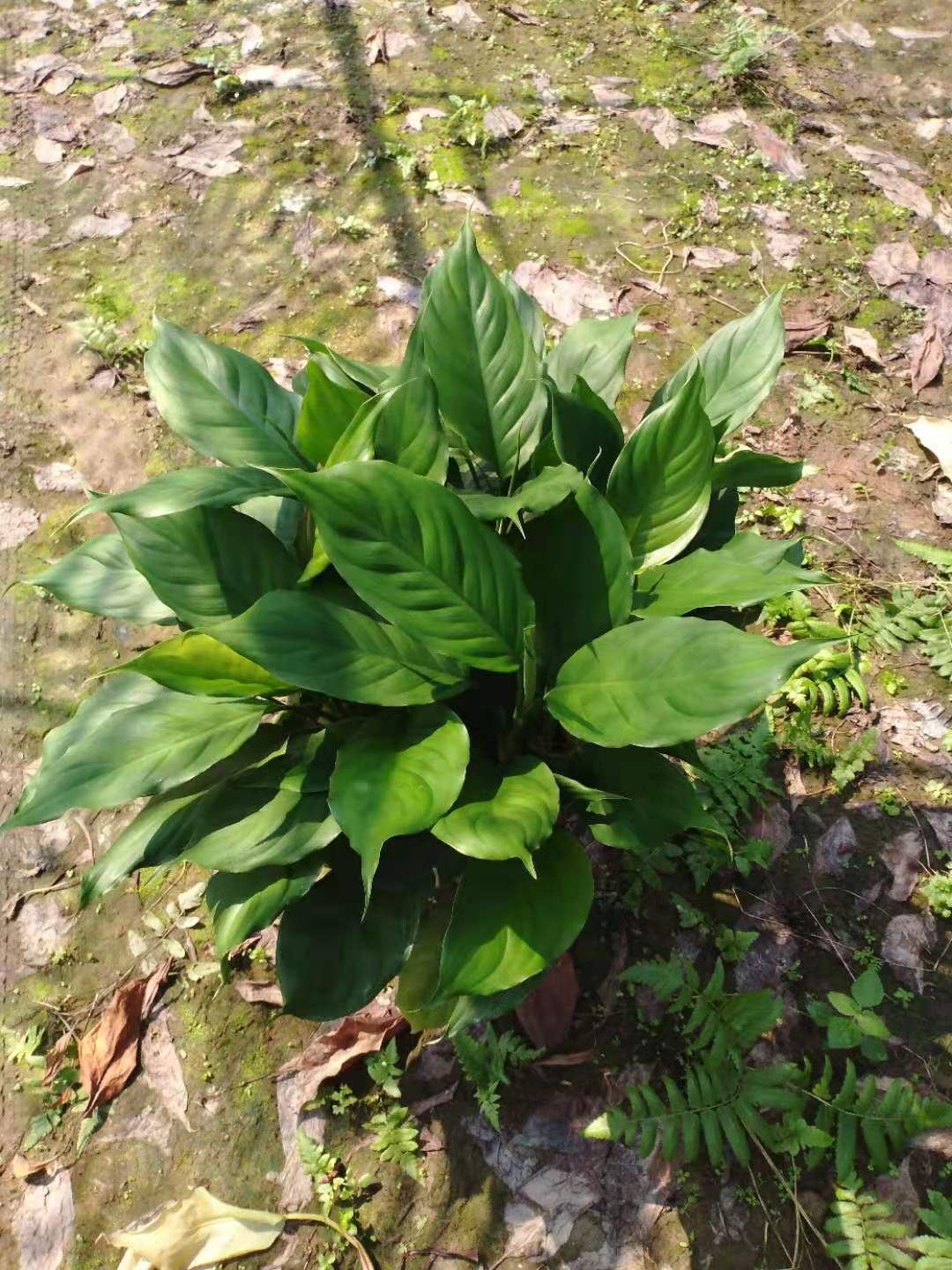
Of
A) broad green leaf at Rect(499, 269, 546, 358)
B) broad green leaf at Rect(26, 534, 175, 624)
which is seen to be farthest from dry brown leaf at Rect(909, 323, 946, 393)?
broad green leaf at Rect(26, 534, 175, 624)

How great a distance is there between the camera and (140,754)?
4.38ft

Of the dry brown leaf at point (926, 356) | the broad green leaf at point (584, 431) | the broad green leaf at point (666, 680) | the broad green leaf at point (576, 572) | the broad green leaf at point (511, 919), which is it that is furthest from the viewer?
the dry brown leaf at point (926, 356)

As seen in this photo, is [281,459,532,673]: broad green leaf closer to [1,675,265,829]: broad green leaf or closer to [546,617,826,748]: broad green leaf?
[546,617,826,748]: broad green leaf

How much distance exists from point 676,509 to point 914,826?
3.70 feet

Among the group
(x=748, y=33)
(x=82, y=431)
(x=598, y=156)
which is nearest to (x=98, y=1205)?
(x=82, y=431)

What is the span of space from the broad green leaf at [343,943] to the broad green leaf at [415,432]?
2.08 ft

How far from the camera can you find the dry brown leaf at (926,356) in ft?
9.39

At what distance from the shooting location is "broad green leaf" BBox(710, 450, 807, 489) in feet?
5.13

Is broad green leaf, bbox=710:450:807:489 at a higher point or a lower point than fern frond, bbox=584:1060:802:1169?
higher

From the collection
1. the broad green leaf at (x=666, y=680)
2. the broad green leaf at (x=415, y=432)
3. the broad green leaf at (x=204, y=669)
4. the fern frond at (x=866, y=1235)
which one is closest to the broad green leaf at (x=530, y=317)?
the broad green leaf at (x=415, y=432)

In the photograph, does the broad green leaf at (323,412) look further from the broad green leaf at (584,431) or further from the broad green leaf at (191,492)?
the broad green leaf at (584,431)

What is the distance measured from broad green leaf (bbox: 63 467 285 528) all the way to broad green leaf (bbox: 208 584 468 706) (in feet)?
0.68

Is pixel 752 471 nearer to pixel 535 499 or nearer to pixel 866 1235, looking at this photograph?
pixel 535 499

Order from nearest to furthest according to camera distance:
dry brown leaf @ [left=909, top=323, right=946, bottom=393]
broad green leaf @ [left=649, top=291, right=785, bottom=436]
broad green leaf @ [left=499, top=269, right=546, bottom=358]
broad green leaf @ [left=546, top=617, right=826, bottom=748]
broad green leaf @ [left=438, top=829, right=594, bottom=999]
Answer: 1. broad green leaf @ [left=546, top=617, right=826, bottom=748]
2. broad green leaf @ [left=438, top=829, right=594, bottom=999]
3. broad green leaf @ [left=649, top=291, right=785, bottom=436]
4. broad green leaf @ [left=499, top=269, right=546, bottom=358]
5. dry brown leaf @ [left=909, top=323, right=946, bottom=393]
